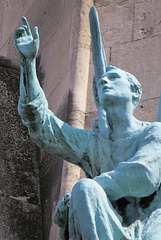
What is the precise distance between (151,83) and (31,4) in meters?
2.15

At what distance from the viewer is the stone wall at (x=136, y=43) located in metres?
7.66

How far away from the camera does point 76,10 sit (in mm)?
8383

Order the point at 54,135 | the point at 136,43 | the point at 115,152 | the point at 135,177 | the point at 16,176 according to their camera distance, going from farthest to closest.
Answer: the point at 136,43, the point at 16,176, the point at 54,135, the point at 115,152, the point at 135,177

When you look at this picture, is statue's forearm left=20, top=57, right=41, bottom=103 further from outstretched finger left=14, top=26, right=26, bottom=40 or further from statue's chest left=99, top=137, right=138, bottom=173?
statue's chest left=99, top=137, right=138, bottom=173

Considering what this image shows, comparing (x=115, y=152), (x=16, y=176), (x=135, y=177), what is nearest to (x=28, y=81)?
(x=115, y=152)

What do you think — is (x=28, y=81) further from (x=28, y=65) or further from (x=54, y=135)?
(x=54, y=135)

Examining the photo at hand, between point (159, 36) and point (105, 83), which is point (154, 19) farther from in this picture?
point (105, 83)

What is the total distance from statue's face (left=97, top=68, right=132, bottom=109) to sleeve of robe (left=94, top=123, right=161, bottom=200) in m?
0.42

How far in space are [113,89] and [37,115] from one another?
50 centimetres

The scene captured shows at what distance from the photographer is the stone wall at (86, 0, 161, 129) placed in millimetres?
7664

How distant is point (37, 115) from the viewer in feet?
20.2

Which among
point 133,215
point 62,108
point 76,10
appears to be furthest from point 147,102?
point 133,215

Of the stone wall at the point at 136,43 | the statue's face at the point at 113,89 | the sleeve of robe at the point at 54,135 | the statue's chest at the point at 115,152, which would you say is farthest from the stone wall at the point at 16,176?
the statue's face at the point at 113,89

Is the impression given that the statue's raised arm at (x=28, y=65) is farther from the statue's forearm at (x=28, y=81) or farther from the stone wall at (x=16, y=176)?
the stone wall at (x=16, y=176)
